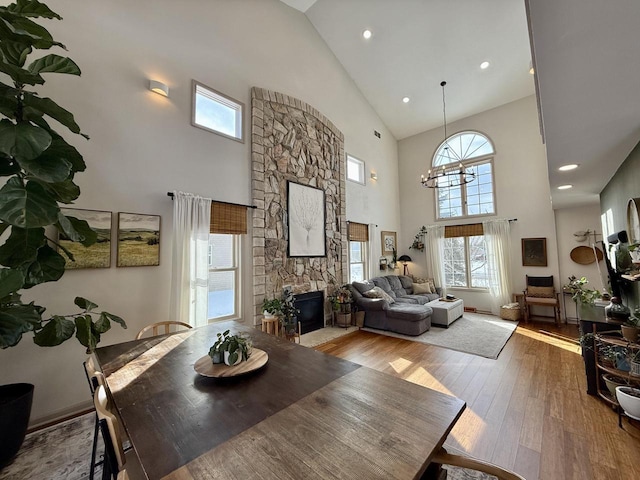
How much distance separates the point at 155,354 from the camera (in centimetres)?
177

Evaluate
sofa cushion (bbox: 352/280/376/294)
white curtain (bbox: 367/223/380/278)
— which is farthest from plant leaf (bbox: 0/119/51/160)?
white curtain (bbox: 367/223/380/278)

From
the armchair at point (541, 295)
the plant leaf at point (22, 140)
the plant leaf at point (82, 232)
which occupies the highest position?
the plant leaf at point (22, 140)

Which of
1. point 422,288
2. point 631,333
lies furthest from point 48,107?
point 422,288

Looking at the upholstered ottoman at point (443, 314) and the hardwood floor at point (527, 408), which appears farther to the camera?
the upholstered ottoman at point (443, 314)

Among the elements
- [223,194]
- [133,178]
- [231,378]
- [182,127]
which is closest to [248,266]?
[223,194]

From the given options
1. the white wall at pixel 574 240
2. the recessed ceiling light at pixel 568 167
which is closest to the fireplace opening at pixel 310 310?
the recessed ceiling light at pixel 568 167

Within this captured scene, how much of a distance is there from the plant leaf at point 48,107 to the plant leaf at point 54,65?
0.59ft

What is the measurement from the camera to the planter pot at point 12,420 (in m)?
1.82

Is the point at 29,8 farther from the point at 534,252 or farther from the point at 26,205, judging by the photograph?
the point at 534,252

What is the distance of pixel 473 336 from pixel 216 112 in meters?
5.69

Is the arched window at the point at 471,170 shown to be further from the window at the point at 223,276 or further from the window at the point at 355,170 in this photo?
the window at the point at 223,276

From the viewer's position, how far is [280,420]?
103 centimetres

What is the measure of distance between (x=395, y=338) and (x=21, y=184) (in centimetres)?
485

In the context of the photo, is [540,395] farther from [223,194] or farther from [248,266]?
[223,194]
